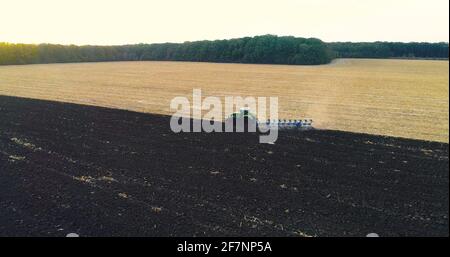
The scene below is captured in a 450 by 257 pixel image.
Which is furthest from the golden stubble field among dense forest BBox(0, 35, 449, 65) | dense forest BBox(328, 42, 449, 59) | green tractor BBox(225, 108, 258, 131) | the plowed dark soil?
dense forest BBox(328, 42, 449, 59)

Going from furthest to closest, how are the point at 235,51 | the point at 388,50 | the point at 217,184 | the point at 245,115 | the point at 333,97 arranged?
the point at 235,51 < the point at 388,50 < the point at 333,97 < the point at 245,115 < the point at 217,184

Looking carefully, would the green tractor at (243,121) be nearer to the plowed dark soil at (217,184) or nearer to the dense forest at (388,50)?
the plowed dark soil at (217,184)

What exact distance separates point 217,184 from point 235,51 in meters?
75.4

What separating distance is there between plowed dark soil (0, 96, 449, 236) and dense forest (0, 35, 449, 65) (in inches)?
2394

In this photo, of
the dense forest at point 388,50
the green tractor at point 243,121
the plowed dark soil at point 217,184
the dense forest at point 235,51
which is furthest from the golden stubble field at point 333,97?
the dense forest at point 388,50

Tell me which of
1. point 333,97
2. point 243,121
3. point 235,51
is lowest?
point 243,121

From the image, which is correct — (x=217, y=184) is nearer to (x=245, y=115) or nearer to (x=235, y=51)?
(x=245, y=115)

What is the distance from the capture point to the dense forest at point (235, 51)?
2970 inches

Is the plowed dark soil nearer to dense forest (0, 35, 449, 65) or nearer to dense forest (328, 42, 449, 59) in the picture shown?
dense forest (0, 35, 449, 65)

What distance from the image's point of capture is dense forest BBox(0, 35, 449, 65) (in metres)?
75.4

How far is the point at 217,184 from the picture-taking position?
10.8 metres

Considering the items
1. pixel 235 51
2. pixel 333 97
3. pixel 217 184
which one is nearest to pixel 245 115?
pixel 217 184

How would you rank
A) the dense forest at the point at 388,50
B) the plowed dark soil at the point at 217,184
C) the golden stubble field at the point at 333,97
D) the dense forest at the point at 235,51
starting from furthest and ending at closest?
the dense forest at the point at 388,50 → the dense forest at the point at 235,51 → the golden stubble field at the point at 333,97 → the plowed dark soil at the point at 217,184

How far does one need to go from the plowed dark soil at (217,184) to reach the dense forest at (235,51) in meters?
60.8
